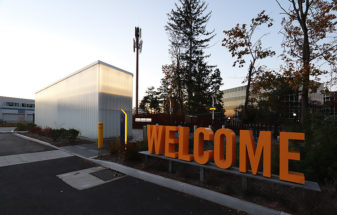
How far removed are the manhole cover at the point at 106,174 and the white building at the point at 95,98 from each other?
6.51m

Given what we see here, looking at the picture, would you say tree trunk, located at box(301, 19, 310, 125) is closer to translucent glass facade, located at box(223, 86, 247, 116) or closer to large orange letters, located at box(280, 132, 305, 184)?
large orange letters, located at box(280, 132, 305, 184)

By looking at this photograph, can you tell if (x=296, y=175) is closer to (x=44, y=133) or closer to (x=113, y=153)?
(x=113, y=153)

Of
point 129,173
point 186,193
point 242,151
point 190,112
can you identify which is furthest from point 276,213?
point 190,112

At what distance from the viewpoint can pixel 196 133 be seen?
515 cm

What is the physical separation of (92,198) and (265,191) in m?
4.24

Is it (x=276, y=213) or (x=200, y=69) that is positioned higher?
(x=200, y=69)

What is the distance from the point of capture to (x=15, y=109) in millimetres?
74062

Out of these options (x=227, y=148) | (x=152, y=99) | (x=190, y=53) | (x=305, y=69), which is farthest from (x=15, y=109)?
(x=305, y=69)

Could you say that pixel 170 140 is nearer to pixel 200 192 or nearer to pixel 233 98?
pixel 200 192

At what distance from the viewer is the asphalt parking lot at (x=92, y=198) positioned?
3.72m

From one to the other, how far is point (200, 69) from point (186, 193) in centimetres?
2582

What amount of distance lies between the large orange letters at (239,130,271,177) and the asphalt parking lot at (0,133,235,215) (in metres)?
1.12

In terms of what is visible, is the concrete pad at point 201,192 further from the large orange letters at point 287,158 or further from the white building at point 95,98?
the white building at point 95,98

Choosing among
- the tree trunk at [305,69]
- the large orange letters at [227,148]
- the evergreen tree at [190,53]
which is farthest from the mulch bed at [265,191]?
the evergreen tree at [190,53]
